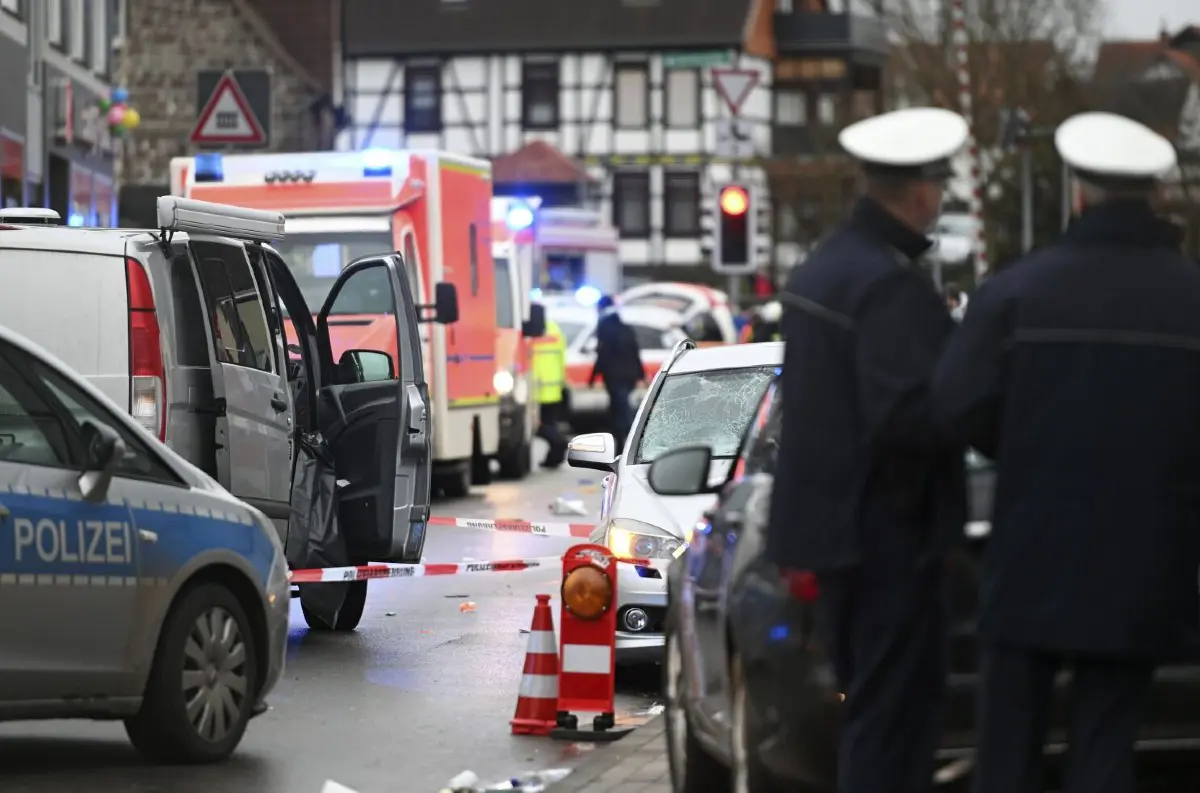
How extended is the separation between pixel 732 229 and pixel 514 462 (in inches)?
147

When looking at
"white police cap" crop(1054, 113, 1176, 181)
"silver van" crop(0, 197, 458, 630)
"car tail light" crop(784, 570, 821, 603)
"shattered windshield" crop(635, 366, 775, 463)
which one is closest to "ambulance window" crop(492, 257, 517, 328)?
"silver van" crop(0, 197, 458, 630)

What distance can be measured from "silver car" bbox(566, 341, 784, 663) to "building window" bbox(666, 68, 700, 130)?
223 ft

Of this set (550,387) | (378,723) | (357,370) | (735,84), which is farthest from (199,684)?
(550,387)

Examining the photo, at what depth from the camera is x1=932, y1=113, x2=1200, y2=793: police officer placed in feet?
18.3

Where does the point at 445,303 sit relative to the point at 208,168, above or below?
below

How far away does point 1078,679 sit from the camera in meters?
5.68

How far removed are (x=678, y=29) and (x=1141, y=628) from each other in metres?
77.2

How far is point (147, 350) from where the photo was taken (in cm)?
1202

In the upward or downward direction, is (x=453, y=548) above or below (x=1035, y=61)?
below

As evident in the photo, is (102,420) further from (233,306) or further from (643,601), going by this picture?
(233,306)

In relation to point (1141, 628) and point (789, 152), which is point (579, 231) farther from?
point (1141, 628)

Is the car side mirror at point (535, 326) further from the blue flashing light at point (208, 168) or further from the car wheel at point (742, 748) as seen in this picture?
the car wheel at point (742, 748)

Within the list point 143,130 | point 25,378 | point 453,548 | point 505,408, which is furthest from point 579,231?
point 25,378

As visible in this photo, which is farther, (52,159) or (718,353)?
(52,159)
